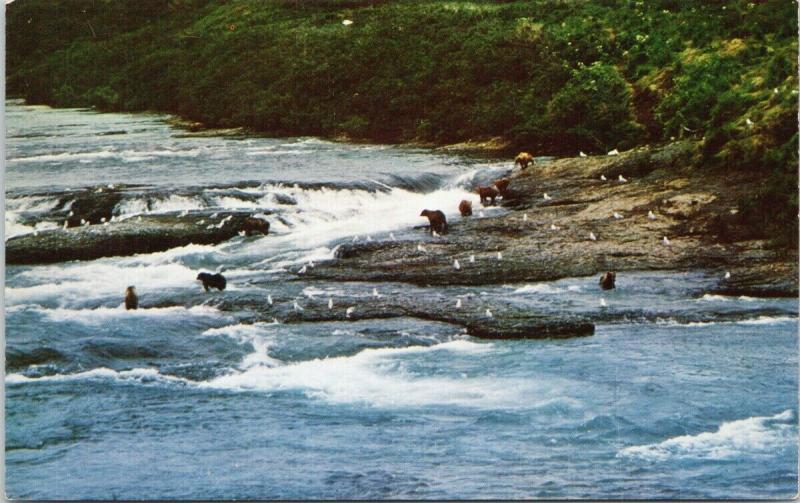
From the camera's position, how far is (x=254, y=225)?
549 cm

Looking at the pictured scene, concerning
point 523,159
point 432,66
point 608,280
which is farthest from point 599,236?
point 432,66

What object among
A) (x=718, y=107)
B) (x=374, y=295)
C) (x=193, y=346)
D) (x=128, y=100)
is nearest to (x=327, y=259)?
(x=374, y=295)

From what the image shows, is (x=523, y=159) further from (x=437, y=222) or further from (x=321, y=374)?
(x=321, y=374)

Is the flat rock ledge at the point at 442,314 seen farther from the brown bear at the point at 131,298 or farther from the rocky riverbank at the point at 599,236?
the brown bear at the point at 131,298

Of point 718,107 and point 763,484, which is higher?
point 718,107

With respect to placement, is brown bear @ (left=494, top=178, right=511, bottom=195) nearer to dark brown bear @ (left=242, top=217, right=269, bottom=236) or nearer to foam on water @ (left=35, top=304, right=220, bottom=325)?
A: dark brown bear @ (left=242, top=217, right=269, bottom=236)

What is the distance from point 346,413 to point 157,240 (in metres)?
1.36

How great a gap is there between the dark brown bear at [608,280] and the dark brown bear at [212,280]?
1835 mm

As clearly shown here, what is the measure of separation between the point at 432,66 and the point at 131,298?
77.7 inches

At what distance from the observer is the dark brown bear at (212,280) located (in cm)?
526

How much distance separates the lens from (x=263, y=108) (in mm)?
5711

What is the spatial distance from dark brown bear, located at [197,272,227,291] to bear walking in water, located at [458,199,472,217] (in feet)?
4.11

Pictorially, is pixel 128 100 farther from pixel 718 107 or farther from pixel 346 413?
pixel 718 107

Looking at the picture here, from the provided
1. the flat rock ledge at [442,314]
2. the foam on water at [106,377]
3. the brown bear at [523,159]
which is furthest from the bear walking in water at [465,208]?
the foam on water at [106,377]
